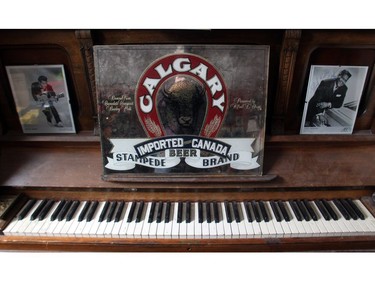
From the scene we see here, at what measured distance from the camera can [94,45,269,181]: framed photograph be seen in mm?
1281

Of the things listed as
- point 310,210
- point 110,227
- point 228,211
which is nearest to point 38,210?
point 110,227

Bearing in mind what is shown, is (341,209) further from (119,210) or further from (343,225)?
(119,210)

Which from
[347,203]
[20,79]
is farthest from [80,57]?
[347,203]

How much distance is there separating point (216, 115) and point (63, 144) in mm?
843

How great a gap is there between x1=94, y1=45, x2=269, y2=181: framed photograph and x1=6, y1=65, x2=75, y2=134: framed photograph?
0.89ft

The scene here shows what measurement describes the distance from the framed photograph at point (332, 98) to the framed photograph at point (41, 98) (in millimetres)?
1270

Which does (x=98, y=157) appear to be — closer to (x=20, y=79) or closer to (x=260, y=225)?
(x=20, y=79)

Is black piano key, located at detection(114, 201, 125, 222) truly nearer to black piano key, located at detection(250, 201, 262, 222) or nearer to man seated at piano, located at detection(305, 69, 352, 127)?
black piano key, located at detection(250, 201, 262, 222)

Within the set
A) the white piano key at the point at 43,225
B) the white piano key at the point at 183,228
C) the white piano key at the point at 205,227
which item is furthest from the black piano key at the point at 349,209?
the white piano key at the point at 43,225

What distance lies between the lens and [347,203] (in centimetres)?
142

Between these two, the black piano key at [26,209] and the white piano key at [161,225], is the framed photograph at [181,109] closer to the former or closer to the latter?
the white piano key at [161,225]

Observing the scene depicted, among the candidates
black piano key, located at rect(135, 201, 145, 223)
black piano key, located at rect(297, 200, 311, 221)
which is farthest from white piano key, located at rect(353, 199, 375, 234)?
black piano key, located at rect(135, 201, 145, 223)

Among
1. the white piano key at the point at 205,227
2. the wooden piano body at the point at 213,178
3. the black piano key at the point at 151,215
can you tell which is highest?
the wooden piano body at the point at 213,178

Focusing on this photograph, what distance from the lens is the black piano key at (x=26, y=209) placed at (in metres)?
1.38
